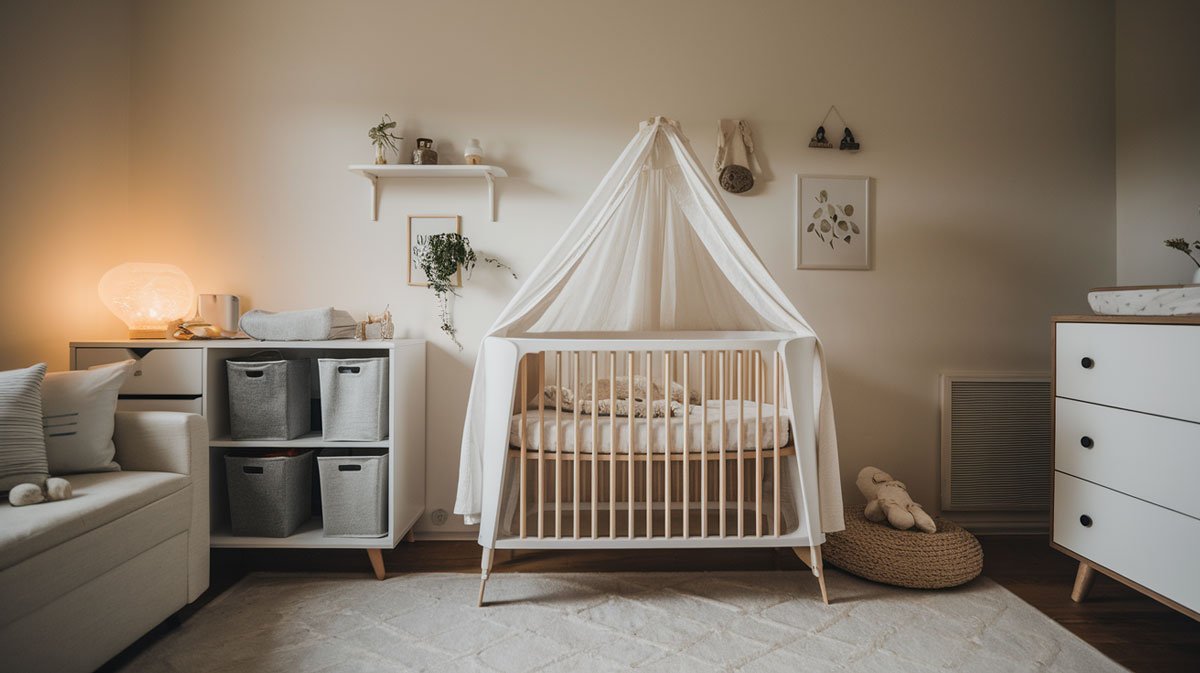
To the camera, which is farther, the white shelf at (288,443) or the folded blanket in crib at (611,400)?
the white shelf at (288,443)

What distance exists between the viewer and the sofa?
135 cm

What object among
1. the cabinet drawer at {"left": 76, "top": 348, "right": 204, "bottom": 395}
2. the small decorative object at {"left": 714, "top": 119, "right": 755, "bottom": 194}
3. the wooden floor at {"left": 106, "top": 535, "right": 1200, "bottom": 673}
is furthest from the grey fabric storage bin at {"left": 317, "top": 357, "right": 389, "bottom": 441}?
the small decorative object at {"left": 714, "top": 119, "right": 755, "bottom": 194}

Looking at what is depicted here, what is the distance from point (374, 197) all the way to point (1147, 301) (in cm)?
307

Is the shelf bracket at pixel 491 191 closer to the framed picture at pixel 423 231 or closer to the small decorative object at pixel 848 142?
the framed picture at pixel 423 231

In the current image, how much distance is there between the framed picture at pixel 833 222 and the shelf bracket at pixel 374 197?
2058 millimetres

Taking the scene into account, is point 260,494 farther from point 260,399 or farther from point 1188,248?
point 1188,248

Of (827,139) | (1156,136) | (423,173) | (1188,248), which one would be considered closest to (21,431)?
(423,173)

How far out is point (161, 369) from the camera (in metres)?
2.28

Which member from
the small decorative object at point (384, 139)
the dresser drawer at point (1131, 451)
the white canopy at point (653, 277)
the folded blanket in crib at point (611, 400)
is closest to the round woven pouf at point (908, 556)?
the white canopy at point (653, 277)

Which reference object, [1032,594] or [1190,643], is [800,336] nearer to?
[1032,594]

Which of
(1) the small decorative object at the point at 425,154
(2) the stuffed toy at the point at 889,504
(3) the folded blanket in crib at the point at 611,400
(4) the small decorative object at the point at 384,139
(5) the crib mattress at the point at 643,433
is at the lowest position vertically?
(2) the stuffed toy at the point at 889,504

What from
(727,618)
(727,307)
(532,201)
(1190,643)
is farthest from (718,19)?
(1190,643)

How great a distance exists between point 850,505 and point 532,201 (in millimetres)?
2160

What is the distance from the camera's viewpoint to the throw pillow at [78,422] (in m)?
1.81
